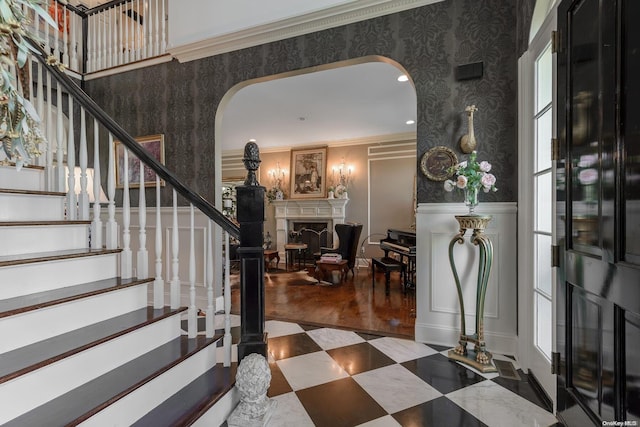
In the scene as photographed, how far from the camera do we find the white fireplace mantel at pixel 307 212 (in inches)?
275

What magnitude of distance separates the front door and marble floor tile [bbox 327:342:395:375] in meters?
1.07

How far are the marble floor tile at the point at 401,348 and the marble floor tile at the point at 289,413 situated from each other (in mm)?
905

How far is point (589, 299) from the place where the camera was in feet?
4.25

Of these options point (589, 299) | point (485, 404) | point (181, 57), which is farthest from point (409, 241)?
point (181, 57)

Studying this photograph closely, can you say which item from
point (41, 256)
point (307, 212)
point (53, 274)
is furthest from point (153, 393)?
point (307, 212)

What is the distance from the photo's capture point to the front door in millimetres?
1017

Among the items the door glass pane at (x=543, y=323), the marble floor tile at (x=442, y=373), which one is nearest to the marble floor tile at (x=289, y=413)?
the marble floor tile at (x=442, y=373)

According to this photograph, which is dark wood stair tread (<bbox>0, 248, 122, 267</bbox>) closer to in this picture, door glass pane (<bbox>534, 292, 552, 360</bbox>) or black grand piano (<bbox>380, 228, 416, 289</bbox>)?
door glass pane (<bbox>534, 292, 552, 360</bbox>)

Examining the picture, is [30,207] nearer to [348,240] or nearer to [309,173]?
[348,240]

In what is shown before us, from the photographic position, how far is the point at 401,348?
2.48 meters

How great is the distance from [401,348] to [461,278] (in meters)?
0.77

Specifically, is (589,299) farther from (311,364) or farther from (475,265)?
(311,364)

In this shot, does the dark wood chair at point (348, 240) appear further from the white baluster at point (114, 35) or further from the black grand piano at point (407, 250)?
the white baluster at point (114, 35)

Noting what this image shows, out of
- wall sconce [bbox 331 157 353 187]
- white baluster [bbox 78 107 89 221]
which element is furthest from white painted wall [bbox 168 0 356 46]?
wall sconce [bbox 331 157 353 187]
